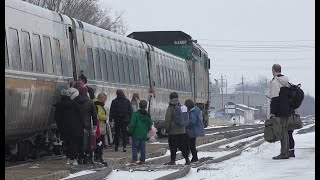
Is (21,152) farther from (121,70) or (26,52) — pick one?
(121,70)

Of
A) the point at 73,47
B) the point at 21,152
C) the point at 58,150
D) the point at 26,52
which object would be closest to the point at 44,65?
the point at 26,52

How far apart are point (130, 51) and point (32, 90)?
31.0 feet

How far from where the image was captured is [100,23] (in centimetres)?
6806

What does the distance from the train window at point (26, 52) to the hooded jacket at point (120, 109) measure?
4233mm

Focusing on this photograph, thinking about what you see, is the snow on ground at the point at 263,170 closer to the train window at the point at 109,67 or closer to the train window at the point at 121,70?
the train window at the point at 109,67

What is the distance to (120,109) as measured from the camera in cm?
1812

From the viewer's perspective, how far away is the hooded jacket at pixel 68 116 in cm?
1405

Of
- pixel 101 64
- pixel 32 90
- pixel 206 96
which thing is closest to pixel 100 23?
pixel 206 96

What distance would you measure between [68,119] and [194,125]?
363cm

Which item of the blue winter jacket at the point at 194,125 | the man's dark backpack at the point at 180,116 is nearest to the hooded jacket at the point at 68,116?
the man's dark backpack at the point at 180,116

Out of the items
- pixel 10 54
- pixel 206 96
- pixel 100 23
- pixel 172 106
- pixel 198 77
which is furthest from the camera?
pixel 100 23

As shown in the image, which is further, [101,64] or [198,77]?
[198,77]

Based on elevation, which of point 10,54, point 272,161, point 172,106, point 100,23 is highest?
point 100,23
